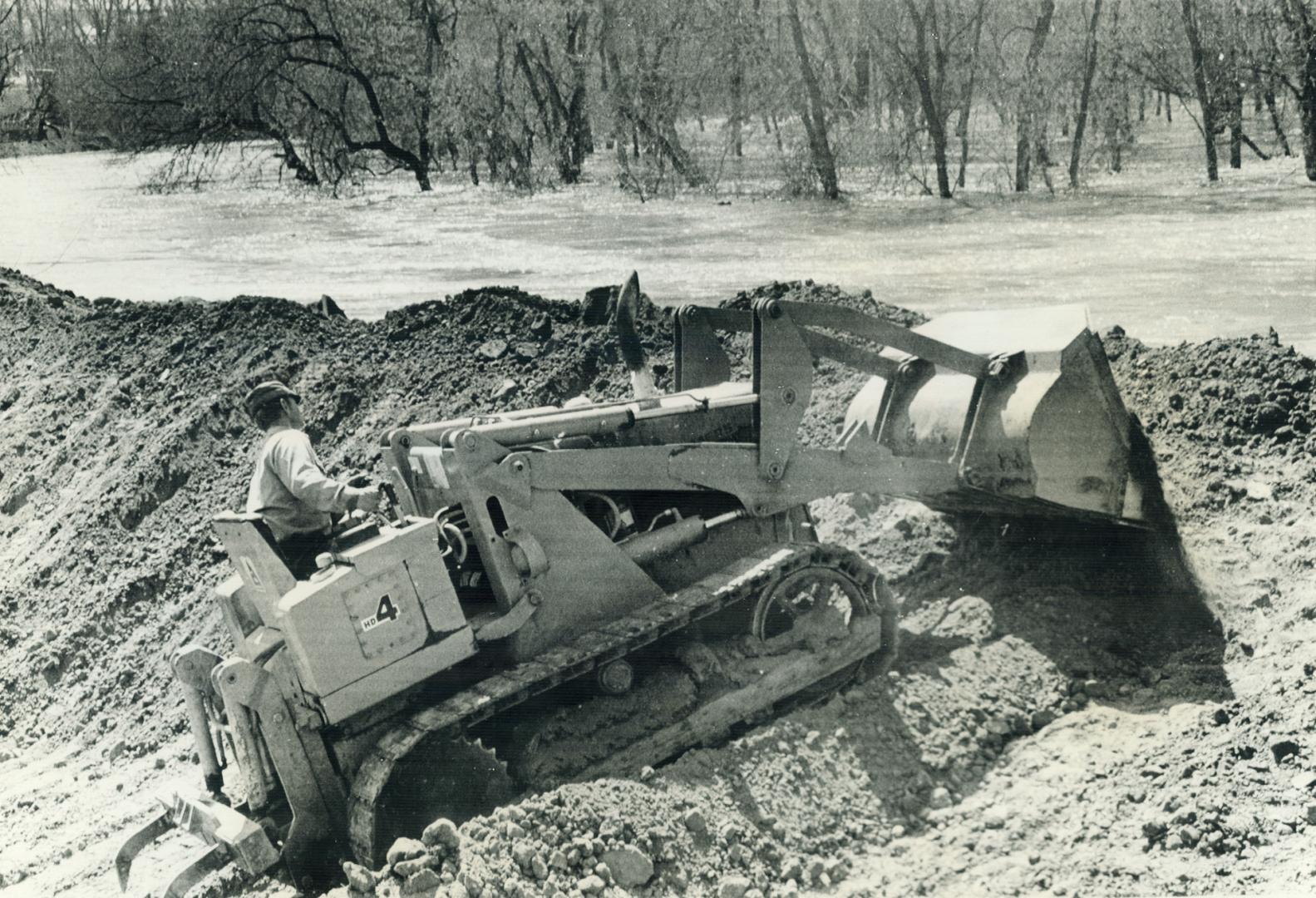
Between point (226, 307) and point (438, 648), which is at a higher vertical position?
point (226, 307)

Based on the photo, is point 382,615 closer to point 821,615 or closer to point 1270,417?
point 821,615

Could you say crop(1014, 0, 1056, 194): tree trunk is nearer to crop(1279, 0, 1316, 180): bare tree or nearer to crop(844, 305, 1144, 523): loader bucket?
crop(1279, 0, 1316, 180): bare tree

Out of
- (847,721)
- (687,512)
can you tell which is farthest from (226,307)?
(847,721)

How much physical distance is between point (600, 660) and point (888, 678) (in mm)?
1440

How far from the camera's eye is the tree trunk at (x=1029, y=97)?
1526 centimetres

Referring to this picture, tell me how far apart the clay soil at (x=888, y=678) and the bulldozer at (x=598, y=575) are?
419mm

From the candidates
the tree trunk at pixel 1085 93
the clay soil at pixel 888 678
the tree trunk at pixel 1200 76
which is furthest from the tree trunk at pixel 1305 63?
the clay soil at pixel 888 678

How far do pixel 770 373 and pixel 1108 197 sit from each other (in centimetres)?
1090

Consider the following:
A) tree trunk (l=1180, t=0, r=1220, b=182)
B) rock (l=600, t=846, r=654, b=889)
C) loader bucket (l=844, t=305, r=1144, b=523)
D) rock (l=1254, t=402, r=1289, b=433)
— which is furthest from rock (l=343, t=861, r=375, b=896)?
tree trunk (l=1180, t=0, r=1220, b=182)

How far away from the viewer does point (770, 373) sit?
6035 mm

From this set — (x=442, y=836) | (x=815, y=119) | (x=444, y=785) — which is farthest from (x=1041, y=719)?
(x=815, y=119)

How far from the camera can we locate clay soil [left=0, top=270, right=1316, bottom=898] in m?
4.87

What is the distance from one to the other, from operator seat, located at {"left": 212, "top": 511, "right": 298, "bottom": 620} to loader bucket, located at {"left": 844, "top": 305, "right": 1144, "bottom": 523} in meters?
3.05

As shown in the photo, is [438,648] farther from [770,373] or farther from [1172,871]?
[1172,871]
